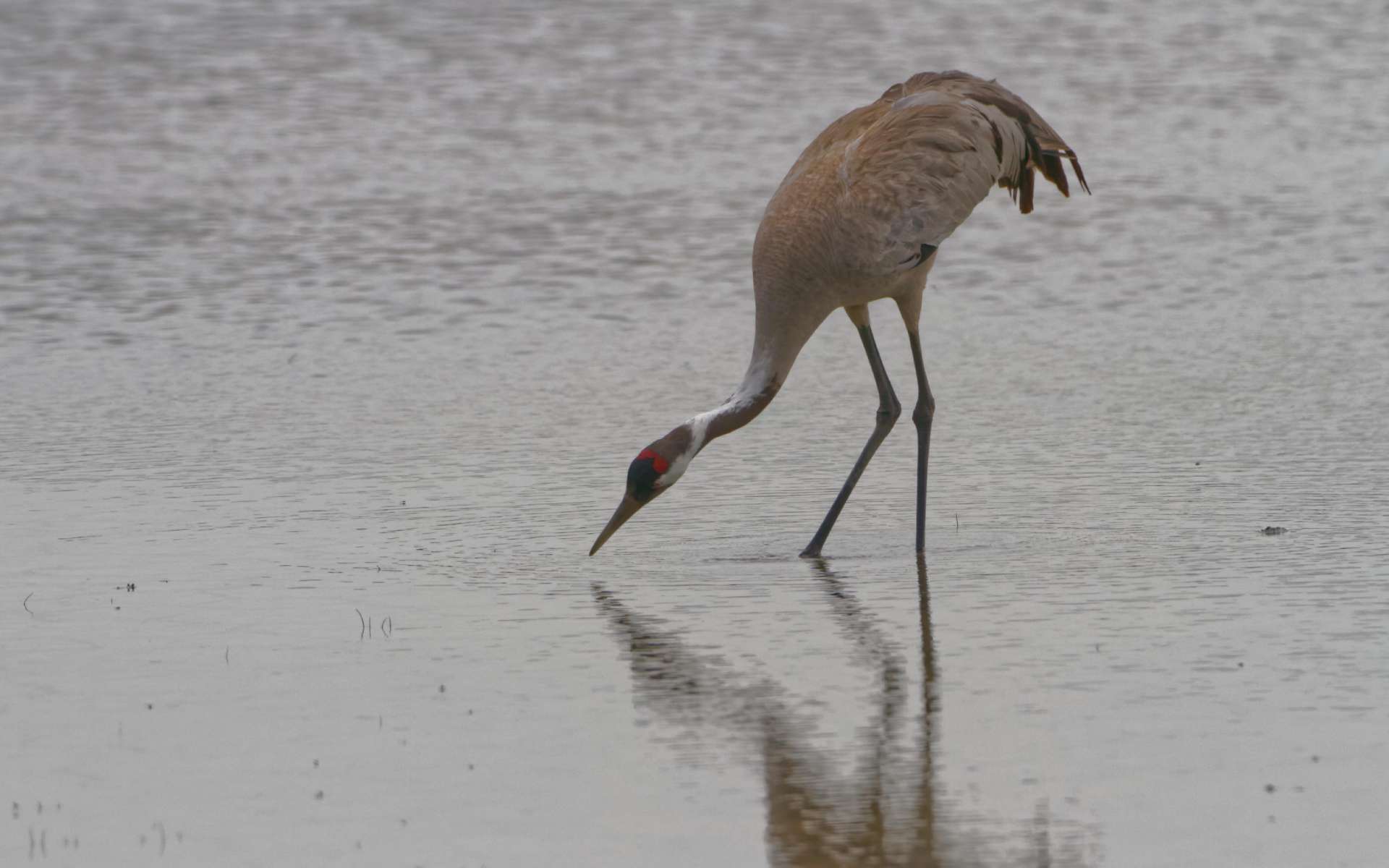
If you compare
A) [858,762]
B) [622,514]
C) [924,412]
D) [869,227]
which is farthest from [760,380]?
[858,762]

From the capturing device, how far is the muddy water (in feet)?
18.4

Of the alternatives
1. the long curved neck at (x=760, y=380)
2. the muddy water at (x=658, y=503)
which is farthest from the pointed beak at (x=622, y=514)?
the long curved neck at (x=760, y=380)

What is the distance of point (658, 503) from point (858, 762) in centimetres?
307

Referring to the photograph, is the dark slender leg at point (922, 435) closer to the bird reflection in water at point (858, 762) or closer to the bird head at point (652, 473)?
the bird reflection in water at point (858, 762)

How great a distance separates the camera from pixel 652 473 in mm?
7762

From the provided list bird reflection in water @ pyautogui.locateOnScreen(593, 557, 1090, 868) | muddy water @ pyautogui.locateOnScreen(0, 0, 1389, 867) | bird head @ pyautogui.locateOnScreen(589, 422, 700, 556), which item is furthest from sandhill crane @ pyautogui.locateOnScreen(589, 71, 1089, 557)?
bird reflection in water @ pyautogui.locateOnScreen(593, 557, 1090, 868)

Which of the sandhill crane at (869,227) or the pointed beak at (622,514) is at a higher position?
the sandhill crane at (869,227)

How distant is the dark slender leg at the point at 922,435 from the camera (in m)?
8.05

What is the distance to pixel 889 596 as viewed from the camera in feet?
24.3

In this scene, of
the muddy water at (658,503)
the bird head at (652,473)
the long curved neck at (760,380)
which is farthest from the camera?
the long curved neck at (760,380)

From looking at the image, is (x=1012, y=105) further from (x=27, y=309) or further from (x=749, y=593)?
(x=27, y=309)

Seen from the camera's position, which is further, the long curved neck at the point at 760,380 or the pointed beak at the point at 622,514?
the long curved neck at the point at 760,380

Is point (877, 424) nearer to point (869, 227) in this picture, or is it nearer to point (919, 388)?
point (919, 388)

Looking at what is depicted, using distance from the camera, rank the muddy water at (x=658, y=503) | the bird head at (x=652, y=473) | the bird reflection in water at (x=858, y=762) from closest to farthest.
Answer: the bird reflection in water at (x=858, y=762), the muddy water at (x=658, y=503), the bird head at (x=652, y=473)
